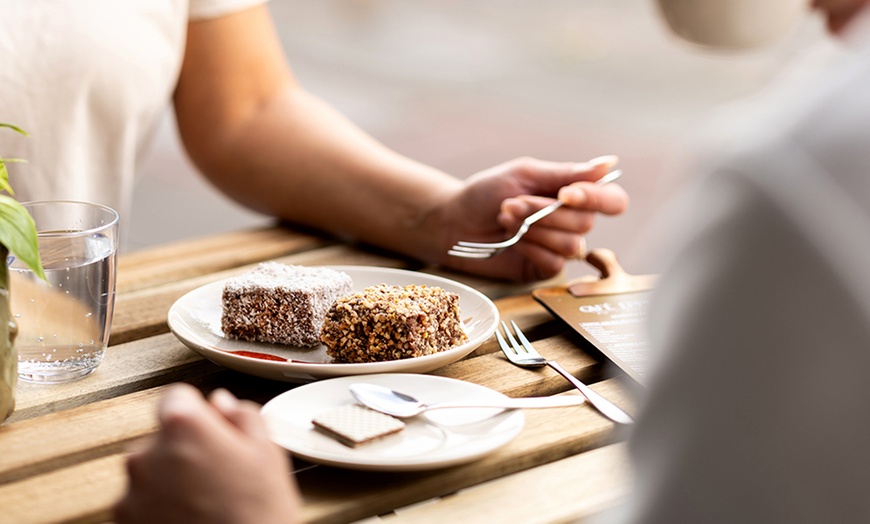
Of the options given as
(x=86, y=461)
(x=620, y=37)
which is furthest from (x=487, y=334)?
(x=620, y=37)

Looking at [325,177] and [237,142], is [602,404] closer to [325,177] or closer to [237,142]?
[325,177]

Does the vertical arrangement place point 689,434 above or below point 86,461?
above

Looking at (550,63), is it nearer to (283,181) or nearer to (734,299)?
(283,181)

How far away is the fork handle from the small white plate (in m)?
0.09

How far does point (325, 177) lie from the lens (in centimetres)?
141

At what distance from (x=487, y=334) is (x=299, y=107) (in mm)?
653

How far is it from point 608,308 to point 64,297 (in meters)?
0.58

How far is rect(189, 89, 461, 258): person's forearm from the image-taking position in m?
1.33

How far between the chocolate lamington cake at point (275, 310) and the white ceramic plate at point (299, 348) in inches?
0.4

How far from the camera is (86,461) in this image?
→ 2.64 ft

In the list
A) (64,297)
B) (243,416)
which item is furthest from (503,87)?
(243,416)

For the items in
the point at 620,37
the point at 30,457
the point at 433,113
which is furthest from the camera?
the point at 620,37

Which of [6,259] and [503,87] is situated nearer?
[6,259]

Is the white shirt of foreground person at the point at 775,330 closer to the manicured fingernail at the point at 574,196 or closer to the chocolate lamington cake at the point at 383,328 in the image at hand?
the chocolate lamington cake at the point at 383,328
